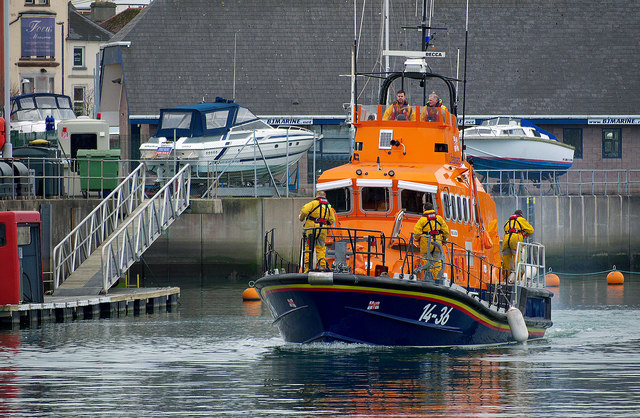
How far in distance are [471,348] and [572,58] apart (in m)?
28.9

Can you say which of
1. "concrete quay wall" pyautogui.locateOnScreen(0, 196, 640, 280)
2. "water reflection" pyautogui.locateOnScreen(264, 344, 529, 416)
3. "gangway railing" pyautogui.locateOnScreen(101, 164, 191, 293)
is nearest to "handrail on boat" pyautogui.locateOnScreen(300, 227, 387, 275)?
"water reflection" pyautogui.locateOnScreen(264, 344, 529, 416)

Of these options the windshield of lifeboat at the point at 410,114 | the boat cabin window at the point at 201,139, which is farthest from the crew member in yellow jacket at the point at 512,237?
the boat cabin window at the point at 201,139

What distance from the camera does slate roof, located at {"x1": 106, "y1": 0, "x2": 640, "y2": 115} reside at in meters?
45.8

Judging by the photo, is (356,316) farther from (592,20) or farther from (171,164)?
(592,20)

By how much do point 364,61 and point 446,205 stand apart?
2568cm

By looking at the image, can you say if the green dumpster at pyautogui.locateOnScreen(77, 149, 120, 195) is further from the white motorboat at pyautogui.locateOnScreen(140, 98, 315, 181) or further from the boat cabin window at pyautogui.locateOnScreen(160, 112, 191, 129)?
the boat cabin window at pyautogui.locateOnScreen(160, 112, 191, 129)

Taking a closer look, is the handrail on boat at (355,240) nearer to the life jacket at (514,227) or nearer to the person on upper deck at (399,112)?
the person on upper deck at (399,112)

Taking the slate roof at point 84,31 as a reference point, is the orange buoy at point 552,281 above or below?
below

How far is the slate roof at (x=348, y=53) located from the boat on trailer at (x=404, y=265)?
2360 cm

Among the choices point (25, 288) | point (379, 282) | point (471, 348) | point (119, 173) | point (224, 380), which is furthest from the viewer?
point (119, 173)

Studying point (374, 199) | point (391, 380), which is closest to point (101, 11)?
point (374, 199)

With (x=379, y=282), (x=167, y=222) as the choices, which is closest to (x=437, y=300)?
(x=379, y=282)

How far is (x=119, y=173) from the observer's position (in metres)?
33.0

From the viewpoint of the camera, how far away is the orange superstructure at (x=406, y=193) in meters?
20.0
